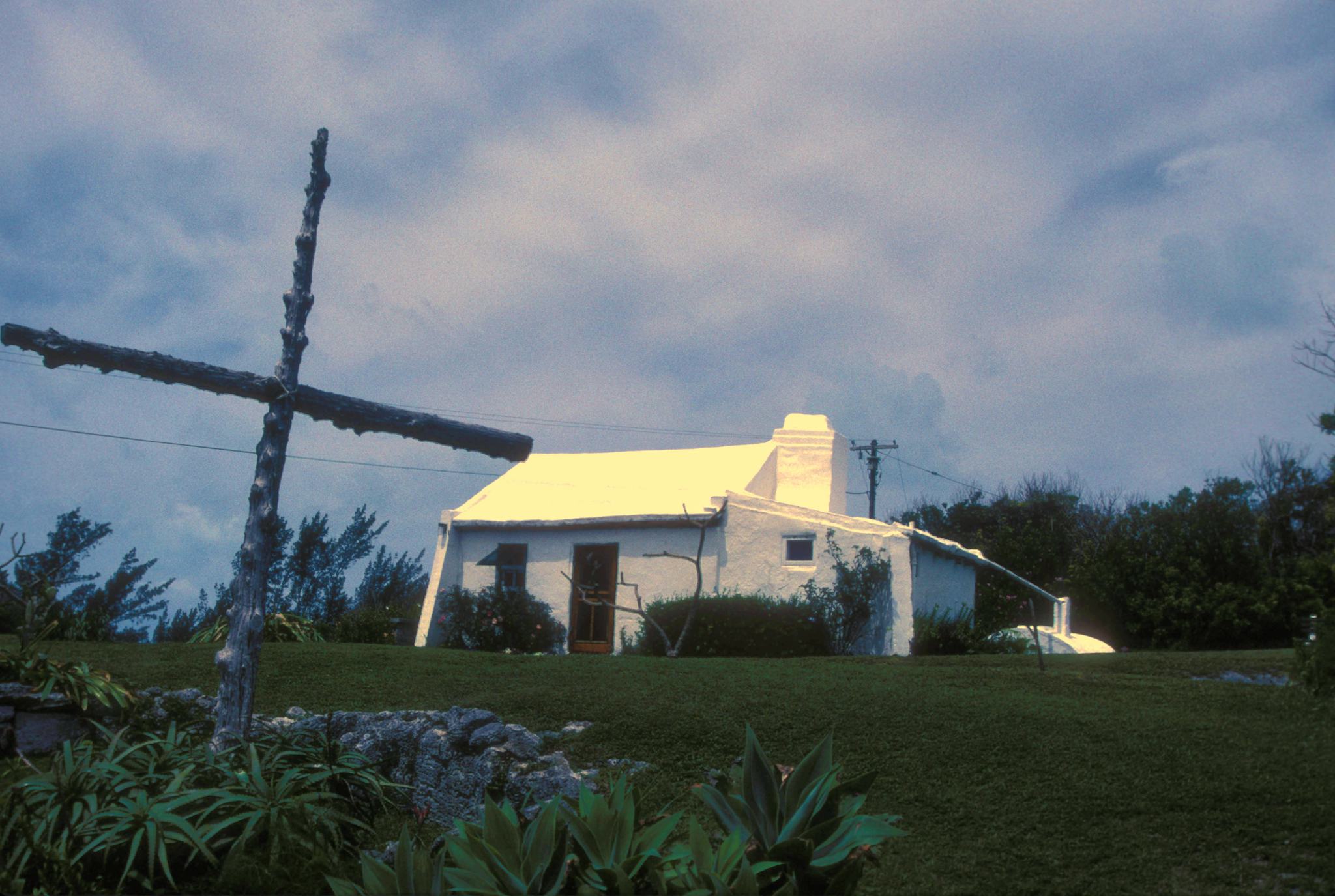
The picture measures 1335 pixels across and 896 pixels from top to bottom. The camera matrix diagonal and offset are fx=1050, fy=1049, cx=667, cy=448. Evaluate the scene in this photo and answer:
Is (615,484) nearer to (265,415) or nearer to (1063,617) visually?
(1063,617)

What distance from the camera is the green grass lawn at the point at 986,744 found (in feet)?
19.8

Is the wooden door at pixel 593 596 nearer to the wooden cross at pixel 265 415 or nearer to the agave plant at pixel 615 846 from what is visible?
the wooden cross at pixel 265 415

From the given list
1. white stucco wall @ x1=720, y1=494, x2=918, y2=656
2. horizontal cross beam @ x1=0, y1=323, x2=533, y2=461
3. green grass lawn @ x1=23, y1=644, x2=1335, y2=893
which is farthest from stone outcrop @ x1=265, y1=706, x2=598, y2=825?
white stucco wall @ x1=720, y1=494, x2=918, y2=656

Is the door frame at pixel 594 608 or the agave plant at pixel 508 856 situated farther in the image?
the door frame at pixel 594 608

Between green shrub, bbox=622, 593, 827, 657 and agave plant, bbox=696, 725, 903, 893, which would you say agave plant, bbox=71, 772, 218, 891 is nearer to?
agave plant, bbox=696, 725, 903, 893

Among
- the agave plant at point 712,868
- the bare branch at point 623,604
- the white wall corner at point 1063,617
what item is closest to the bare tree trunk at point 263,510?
the agave plant at point 712,868

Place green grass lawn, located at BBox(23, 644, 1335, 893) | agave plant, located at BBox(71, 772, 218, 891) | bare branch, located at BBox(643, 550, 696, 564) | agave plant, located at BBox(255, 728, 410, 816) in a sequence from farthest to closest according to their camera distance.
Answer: bare branch, located at BBox(643, 550, 696, 564) < agave plant, located at BBox(255, 728, 410, 816) < green grass lawn, located at BBox(23, 644, 1335, 893) < agave plant, located at BBox(71, 772, 218, 891)

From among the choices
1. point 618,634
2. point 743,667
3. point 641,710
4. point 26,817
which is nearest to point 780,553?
point 618,634

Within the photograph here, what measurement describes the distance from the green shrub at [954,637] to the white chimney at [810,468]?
11.4 feet

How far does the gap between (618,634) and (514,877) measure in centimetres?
1529

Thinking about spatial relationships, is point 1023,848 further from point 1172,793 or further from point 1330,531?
point 1330,531

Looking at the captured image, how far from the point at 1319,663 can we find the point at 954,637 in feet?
27.7

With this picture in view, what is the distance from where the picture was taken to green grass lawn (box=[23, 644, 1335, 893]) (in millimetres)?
6031

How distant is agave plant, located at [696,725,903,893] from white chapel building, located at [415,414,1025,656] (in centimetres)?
1342
